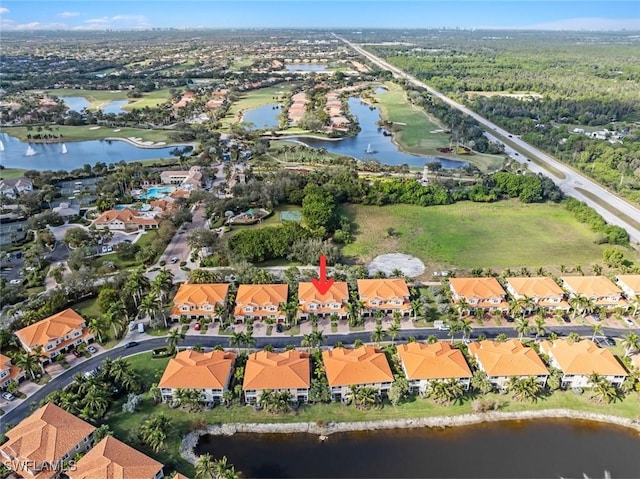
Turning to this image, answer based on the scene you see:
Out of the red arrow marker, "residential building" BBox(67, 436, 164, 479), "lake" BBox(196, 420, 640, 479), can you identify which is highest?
the red arrow marker

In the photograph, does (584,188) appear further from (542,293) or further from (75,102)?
(75,102)

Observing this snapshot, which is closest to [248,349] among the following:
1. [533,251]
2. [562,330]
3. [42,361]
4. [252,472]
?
[252,472]

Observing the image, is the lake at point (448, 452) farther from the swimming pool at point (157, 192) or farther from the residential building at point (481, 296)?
the swimming pool at point (157, 192)

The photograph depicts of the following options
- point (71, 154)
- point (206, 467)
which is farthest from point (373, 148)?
point (206, 467)

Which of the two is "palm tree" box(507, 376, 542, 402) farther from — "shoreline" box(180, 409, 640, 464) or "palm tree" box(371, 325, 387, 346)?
"palm tree" box(371, 325, 387, 346)

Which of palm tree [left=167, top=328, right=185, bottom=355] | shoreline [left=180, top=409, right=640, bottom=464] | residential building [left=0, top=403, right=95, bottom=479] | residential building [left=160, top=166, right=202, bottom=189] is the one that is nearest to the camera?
residential building [left=0, top=403, right=95, bottom=479]

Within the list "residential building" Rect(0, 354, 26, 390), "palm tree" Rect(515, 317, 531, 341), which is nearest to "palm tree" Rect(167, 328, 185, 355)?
"residential building" Rect(0, 354, 26, 390)
